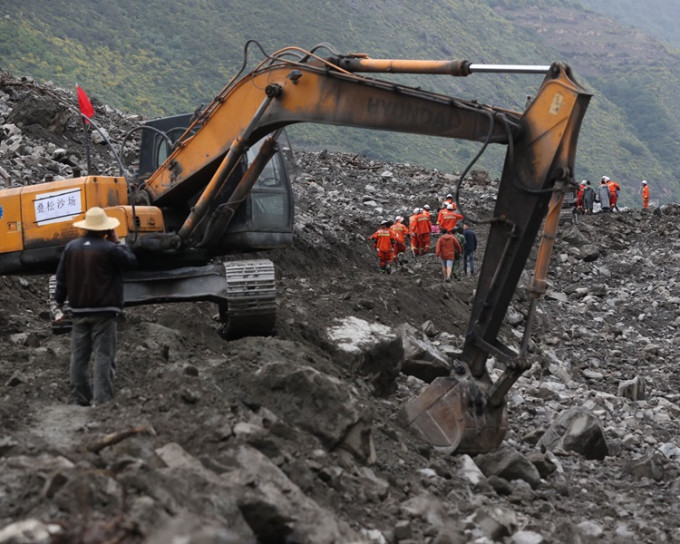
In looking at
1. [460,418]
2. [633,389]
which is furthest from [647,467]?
[633,389]

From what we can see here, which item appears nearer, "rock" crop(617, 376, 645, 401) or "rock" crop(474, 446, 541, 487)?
"rock" crop(474, 446, 541, 487)

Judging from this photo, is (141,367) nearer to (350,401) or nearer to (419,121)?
(350,401)

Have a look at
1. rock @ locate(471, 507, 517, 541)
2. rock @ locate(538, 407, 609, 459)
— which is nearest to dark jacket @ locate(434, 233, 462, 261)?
rock @ locate(538, 407, 609, 459)

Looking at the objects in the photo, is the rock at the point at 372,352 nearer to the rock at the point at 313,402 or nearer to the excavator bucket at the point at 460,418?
the excavator bucket at the point at 460,418

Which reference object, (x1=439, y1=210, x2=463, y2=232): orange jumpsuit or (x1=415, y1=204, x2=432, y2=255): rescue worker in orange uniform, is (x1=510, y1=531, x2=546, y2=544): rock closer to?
(x1=439, y1=210, x2=463, y2=232): orange jumpsuit

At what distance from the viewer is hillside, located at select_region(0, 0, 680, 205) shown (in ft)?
181

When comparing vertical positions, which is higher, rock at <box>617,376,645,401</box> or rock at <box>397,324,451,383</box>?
rock at <box>397,324,451,383</box>

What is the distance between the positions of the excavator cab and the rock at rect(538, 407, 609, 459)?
3408mm

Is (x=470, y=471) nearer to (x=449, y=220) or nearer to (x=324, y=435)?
(x=324, y=435)

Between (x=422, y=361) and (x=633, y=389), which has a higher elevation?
(x=422, y=361)

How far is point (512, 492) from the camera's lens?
24.8 feet

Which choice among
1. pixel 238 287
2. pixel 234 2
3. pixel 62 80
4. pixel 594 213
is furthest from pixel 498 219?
pixel 234 2

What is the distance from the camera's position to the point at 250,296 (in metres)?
9.98

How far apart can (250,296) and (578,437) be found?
3302mm
